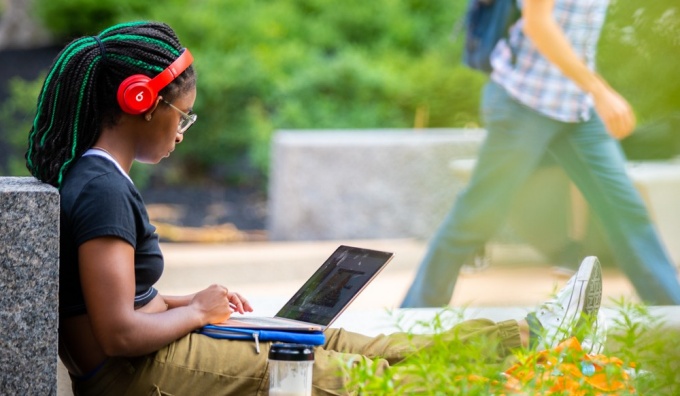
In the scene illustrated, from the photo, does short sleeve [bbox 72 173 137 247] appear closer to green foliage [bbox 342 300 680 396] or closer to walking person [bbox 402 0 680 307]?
green foliage [bbox 342 300 680 396]

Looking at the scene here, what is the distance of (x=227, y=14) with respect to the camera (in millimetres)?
10531

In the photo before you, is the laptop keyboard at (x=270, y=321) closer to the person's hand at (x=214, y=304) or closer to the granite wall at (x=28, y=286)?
the person's hand at (x=214, y=304)

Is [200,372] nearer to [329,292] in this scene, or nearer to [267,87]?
[329,292]

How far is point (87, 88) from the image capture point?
2738 millimetres

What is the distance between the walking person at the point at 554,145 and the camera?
4785 mm

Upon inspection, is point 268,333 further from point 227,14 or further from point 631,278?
point 227,14

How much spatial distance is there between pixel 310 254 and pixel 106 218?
4.49m

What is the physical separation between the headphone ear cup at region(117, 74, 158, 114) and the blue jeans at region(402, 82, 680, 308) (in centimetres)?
249

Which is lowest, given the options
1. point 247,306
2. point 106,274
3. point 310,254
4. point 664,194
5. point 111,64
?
point 310,254

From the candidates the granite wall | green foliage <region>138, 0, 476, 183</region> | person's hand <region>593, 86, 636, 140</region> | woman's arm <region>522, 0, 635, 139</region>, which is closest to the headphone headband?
the granite wall

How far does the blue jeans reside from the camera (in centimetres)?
480

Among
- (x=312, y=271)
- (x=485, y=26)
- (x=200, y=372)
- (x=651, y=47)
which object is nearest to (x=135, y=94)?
(x=200, y=372)

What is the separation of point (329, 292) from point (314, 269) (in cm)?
379

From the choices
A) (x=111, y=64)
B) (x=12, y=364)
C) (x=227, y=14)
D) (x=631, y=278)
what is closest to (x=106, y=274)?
(x=12, y=364)
